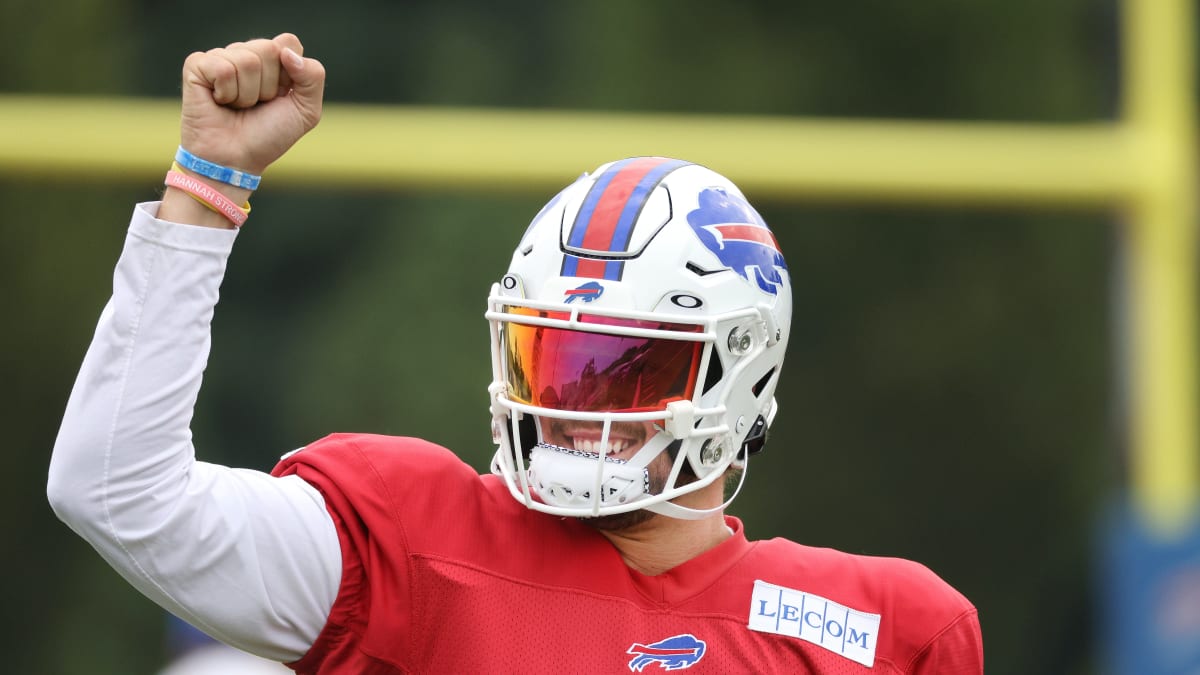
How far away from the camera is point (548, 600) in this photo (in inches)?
67.5

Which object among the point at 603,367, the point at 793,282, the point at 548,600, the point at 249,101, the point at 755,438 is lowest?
the point at 793,282

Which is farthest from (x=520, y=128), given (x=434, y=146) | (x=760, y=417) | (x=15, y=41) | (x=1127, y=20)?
(x=15, y=41)

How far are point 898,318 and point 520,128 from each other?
277cm

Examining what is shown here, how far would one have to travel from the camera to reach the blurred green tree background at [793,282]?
603cm

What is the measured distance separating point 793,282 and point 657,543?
4.66 metres

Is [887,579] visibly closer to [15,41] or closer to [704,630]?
[704,630]

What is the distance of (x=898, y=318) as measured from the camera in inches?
256

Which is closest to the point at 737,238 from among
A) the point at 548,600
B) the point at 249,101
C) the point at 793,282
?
the point at 548,600

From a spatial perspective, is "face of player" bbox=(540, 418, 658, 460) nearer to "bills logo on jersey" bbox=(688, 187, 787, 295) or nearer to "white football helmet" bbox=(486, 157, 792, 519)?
"white football helmet" bbox=(486, 157, 792, 519)

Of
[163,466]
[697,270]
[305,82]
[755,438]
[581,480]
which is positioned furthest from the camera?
[755,438]

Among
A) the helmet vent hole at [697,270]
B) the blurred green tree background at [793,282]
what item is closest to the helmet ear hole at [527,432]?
the helmet vent hole at [697,270]

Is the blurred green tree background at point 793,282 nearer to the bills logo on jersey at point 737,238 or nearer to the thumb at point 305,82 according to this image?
the bills logo on jersey at point 737,238

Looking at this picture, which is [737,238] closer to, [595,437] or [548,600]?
[595,437]

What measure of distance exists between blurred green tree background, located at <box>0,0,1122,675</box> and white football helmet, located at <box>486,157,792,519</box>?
3.99m
